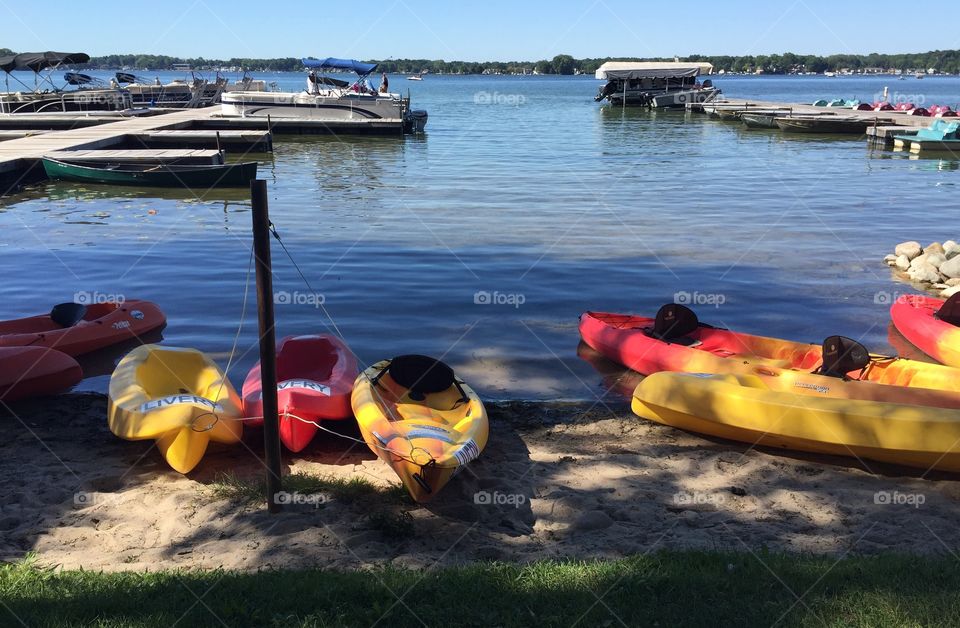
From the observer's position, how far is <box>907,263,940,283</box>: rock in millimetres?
13297

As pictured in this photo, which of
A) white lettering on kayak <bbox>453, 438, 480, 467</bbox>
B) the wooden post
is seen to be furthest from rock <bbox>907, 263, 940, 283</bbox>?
the wooden post

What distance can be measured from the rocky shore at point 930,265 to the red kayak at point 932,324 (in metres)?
2.39

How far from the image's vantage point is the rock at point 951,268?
515 inches

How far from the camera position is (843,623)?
3797 millimetres

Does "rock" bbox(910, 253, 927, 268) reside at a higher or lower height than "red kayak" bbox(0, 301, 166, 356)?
lower

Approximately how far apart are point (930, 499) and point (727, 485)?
4.79ft

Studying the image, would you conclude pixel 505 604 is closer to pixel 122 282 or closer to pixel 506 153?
pixel 122 282

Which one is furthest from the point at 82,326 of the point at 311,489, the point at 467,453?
the point at 467,453

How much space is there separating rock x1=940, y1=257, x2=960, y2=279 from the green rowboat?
15.9 meters

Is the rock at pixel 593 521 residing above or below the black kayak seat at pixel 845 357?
below

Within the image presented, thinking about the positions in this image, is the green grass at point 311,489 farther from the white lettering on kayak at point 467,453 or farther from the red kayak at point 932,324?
the red kayak at point 932,324

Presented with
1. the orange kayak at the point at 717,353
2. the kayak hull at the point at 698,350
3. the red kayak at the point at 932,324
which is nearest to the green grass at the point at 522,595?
the orange kayak at the point at 717,353

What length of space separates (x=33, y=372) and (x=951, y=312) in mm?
10113

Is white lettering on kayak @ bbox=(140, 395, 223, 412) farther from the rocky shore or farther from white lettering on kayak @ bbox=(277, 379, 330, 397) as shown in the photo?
the rocky shore
